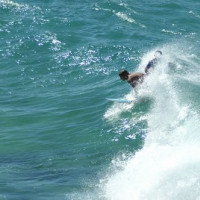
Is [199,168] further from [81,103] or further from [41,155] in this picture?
[81,103]

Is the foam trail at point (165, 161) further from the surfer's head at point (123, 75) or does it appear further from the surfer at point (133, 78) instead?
the surfer's head at point (123, 75)

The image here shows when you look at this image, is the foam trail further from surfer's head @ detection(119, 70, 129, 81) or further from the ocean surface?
surfer's head @ detection(119, 70, 129, 81)

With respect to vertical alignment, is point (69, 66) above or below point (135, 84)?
below

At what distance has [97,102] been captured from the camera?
906 inches

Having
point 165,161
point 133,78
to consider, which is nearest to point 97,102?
point 133,78

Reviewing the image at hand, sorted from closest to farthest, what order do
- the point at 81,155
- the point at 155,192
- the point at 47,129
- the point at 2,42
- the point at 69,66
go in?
the point at 155,192 → the point at 81,155 → the point at 47,129 → the point at 69,66 → the point at 2,42

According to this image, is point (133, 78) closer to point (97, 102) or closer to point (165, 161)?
point (97, 102)

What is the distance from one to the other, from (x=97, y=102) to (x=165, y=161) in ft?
27.3

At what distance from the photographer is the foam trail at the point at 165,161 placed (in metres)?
13.8

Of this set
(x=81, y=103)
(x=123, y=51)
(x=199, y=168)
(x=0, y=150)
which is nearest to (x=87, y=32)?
(x=123, y=51)

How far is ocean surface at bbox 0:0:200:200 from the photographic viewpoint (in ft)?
49.6

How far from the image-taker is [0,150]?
18859 mm

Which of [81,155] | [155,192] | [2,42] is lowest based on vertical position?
[2,42]

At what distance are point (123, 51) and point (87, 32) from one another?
12.8ft
